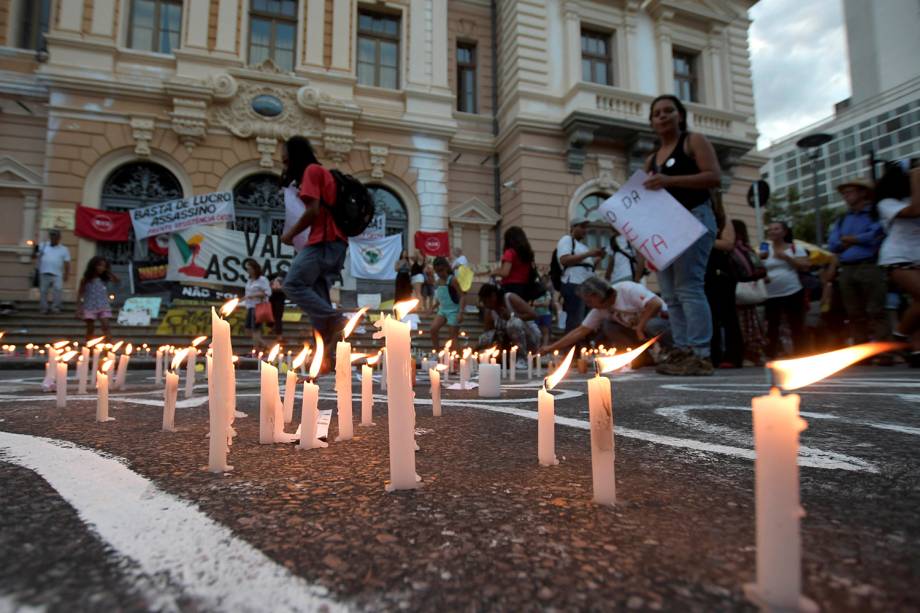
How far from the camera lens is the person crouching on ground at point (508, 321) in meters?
5.71

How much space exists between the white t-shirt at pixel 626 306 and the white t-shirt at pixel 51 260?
981 centimetres

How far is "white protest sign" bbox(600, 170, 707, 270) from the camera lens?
3404mm

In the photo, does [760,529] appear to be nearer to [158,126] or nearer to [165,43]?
[158,126]

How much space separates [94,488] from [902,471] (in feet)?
5.19

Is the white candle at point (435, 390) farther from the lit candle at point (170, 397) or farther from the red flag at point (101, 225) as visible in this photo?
the red flag at point (101, 225)

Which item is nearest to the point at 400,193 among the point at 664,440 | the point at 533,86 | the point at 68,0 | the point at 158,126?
the point at 533,86

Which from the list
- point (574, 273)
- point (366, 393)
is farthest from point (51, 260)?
point (366, 393)

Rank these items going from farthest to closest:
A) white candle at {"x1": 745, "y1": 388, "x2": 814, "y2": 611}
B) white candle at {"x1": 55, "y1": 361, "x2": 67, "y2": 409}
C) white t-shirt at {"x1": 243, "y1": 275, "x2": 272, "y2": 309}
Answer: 1. white t-shirt at {"x1": 243, "y1": 275, "x2": 272, "y2": 309}
2. white candle at {"x1": 55, "y1": 361, "x2": 67, "y2": 409}
3. white candle at {"x1": 745, "y1": 388, "x2": 814, "y2": 611}

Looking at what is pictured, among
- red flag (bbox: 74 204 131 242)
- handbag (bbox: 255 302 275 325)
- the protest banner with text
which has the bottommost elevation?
handbag (bbox: 255 302 275 325)

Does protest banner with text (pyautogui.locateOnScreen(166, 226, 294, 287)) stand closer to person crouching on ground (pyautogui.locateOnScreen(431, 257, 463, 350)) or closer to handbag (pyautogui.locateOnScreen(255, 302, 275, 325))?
handbag (pyautogui.locateOnScreen(255, 302, 275, 325))

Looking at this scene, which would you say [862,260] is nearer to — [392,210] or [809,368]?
[809,368]

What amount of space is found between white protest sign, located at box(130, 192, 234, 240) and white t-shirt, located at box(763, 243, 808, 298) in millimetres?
10694

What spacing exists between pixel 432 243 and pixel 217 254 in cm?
501

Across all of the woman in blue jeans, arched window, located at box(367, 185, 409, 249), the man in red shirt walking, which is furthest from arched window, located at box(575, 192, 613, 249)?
the man in red shirt walking
